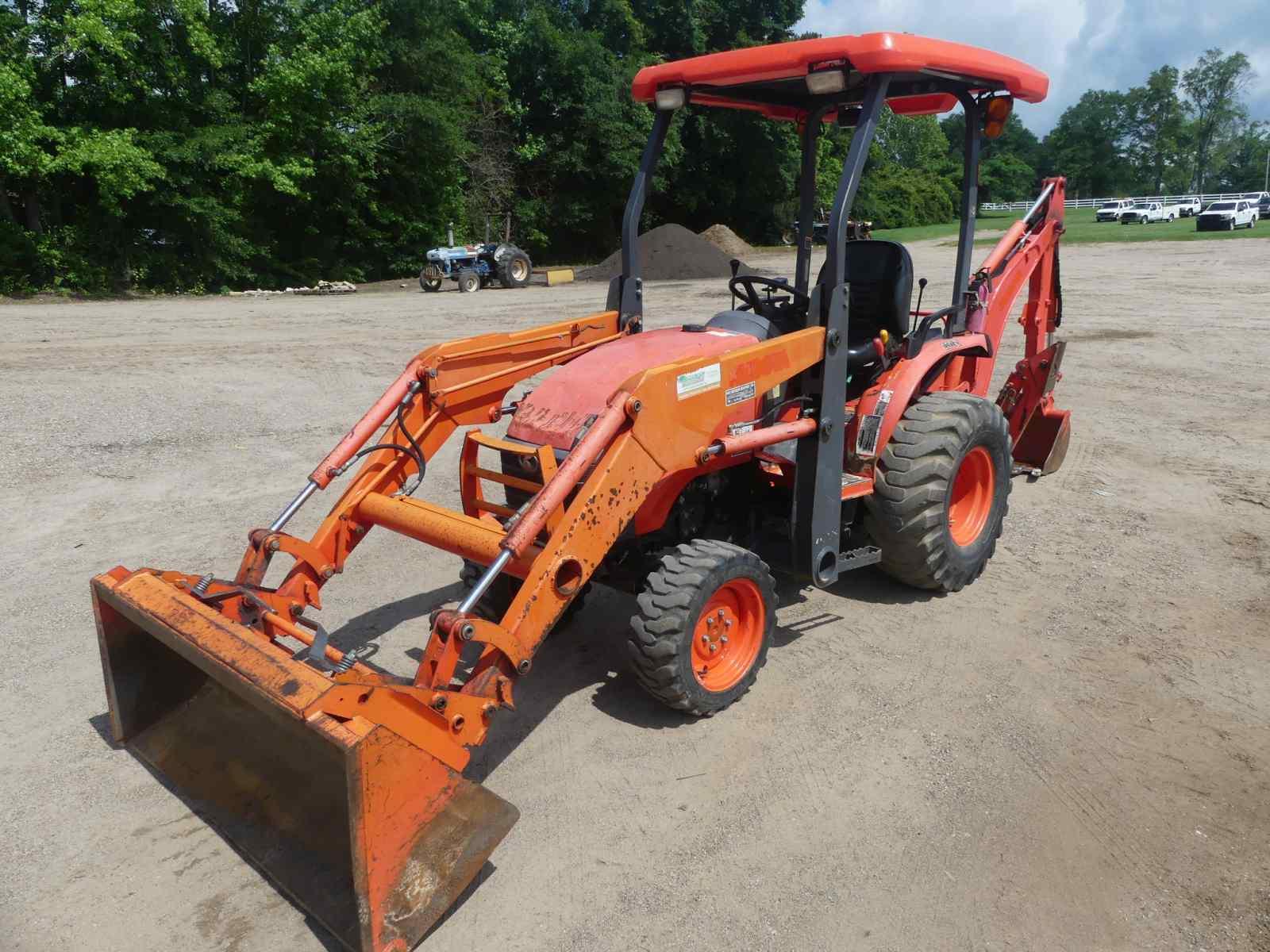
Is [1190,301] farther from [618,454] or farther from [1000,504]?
[618,454]

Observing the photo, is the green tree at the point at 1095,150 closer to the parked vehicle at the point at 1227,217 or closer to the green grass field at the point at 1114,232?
the green grass field at the point at 1114,232

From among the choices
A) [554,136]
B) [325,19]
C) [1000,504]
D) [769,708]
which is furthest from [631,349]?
[554,136]

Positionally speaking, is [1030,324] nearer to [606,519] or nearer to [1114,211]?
[606,519]

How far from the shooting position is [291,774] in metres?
3.35

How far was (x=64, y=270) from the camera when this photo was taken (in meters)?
22.5

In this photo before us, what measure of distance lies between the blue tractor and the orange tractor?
2014 centimetres

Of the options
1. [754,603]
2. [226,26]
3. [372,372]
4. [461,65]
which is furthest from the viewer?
[461,65]

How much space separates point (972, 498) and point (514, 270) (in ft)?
70.6

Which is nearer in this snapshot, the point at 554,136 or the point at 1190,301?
the point at 1190,301

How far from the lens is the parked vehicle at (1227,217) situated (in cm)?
3734

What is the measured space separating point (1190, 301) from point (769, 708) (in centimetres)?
1486

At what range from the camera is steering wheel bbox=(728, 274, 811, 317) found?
4.89m

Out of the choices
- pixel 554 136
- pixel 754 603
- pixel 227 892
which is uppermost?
pixel 554 136

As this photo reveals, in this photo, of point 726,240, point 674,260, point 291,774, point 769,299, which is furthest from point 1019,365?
point 726,240
